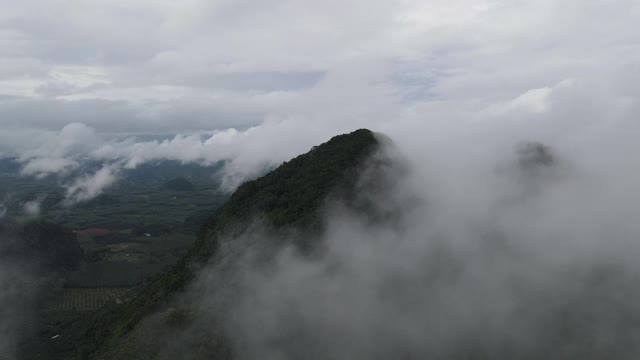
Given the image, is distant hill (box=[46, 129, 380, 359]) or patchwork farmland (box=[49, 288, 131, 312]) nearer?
distant hill (box=[46, 129, 380, 359])

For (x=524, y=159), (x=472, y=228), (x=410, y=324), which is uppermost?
(x=524, y=159)

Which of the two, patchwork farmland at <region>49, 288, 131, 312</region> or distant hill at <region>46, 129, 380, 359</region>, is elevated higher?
distant hill at <region>46, 129, 380, 359</region>

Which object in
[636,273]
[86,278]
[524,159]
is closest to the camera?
[636,273]

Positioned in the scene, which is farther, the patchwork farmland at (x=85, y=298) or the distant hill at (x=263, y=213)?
the patchwork farmland at (x=85, y=298)

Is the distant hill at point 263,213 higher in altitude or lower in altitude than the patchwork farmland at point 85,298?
higher

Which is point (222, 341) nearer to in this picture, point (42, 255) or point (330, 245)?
point (330, 245)

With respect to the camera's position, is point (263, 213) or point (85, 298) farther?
point (85, 298)

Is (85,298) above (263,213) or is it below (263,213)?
below

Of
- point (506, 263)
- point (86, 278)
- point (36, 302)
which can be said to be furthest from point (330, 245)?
point (86, 278)
